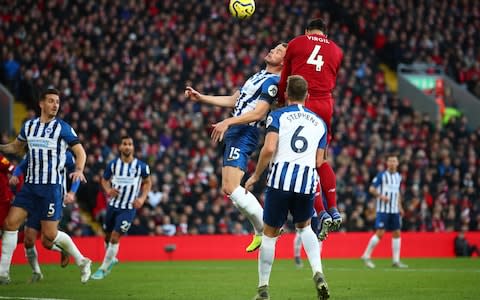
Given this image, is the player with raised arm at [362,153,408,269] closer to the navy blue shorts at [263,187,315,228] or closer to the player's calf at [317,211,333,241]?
the player's calf at [317,211,333,241]

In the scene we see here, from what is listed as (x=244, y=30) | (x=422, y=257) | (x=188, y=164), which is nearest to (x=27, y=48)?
(x=188, y=164)

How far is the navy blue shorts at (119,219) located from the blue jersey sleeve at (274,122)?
7781 millimetres

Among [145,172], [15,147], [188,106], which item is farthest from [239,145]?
[188,106]

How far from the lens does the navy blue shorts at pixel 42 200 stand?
13289 millimetres

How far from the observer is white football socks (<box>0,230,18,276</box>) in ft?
44.0

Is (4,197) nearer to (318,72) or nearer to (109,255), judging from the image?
(109,255)

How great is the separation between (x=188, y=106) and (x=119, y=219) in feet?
32.4

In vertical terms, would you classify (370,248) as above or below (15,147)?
below

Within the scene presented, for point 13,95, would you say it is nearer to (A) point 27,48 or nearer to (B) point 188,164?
(A) point 27,48

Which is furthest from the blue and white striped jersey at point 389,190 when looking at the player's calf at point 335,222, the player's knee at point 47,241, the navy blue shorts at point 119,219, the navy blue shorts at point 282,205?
the navy blue shorts at point 282,205

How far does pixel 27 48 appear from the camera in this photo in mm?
25828

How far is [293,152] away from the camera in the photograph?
10.3 meters

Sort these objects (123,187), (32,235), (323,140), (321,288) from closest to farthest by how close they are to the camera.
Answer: (321,288), (323,140), (32,235), (123,187)

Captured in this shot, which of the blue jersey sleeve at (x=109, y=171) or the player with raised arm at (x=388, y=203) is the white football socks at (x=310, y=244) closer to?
the blue jersey sleeve at (x=109, y=171)
